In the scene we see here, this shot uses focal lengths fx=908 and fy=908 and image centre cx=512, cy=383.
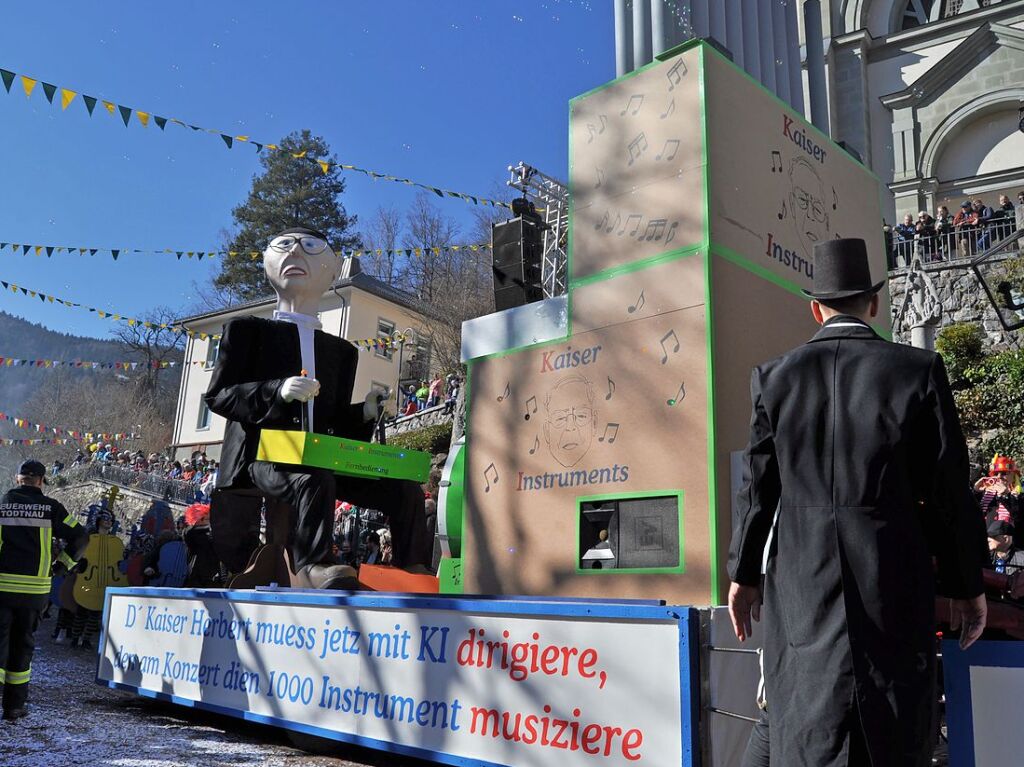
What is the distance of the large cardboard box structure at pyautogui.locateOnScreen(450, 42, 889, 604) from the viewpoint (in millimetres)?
3889

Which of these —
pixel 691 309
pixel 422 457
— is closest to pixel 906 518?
pixel 691 309

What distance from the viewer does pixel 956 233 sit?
54.6 ft

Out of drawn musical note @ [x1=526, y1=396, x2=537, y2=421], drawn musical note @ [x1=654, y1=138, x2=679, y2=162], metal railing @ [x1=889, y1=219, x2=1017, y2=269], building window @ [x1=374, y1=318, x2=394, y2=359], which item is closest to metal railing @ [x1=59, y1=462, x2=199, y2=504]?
building window @ [x1=374, y1=318, x2=394, y2=359]

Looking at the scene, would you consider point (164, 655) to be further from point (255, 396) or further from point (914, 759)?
point (914, 759)

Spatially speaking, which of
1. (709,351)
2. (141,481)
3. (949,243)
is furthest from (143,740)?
(141,481)

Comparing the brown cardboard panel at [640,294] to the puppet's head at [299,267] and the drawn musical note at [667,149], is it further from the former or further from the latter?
the puppet's head at [299,267]

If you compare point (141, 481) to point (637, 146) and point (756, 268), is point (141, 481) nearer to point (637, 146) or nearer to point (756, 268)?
point (637, 146)

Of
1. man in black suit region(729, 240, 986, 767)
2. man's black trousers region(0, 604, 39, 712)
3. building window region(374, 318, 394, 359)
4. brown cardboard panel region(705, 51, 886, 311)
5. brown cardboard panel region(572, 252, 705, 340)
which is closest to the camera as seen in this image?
man in black suit region(729, 240, 986, 767)

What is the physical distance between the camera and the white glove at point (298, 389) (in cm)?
493

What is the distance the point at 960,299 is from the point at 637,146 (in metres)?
14.1

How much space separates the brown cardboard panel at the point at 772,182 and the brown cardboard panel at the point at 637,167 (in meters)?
0.12

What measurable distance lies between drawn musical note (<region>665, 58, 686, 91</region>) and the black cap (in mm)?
4508

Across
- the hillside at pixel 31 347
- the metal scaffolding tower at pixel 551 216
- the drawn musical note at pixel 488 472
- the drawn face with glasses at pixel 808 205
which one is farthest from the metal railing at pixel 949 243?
the hillside at pixel 31 347

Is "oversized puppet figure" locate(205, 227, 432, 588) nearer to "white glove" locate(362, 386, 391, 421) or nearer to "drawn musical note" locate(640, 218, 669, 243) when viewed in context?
"white glove" locate(362, 386, 391, 421)
